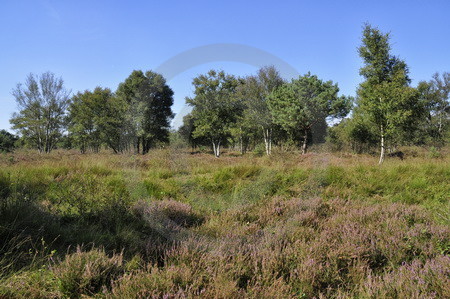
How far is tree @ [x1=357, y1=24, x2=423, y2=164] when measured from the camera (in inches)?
604

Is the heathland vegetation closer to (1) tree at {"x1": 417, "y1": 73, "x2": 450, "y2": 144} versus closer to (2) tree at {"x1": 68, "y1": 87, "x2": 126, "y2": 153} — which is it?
(2) tree at {"x1": 68, "y1": 87, "x2": 126, "y2": 153}

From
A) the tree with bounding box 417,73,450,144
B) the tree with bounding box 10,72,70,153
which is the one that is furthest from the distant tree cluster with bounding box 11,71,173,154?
the tree with bounding box 417,73,450,144

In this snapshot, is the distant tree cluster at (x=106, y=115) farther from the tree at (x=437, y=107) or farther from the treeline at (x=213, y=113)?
the tree at (x=437, y=107)

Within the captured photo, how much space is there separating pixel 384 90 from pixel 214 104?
16.5 metres

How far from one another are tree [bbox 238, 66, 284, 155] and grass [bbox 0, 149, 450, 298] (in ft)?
80.3

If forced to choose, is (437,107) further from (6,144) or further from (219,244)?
(6,144)

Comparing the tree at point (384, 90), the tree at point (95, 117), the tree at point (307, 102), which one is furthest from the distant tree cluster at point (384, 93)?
the tree at point (95, 117)

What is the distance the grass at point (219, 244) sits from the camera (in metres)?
2.31

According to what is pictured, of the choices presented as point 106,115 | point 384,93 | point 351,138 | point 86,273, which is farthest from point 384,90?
point 106,115

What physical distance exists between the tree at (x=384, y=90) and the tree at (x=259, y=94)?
1352 cm

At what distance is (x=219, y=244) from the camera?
3.28 m

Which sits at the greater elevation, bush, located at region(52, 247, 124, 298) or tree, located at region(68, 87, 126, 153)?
tree, located at region(68, 87, 126, 153)

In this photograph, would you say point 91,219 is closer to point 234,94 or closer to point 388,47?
point 388,47

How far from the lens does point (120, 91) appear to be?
90.9 feet
